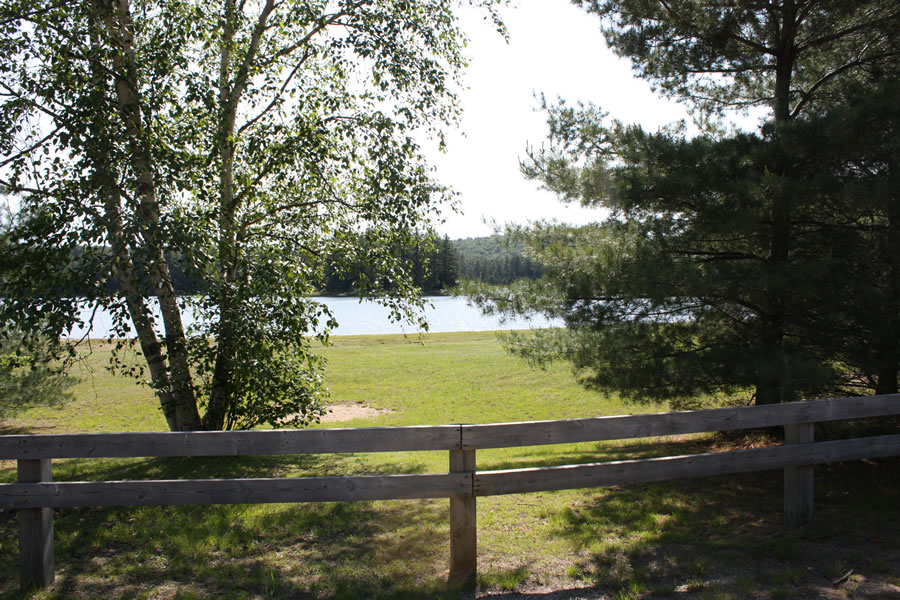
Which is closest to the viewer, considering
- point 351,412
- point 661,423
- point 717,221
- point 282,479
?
point 282,479

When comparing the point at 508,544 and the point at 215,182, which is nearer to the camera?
the point at 508,544

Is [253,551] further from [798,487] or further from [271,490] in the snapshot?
[798,487]

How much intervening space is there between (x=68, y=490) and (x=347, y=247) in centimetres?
533

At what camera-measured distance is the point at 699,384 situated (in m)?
7.39

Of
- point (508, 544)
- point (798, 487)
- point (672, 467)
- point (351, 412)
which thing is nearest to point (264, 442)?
point (508, 544)

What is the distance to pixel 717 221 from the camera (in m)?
6.77

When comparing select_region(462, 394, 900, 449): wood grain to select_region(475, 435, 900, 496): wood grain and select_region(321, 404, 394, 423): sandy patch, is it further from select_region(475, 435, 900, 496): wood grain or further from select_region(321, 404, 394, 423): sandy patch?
select_region(321, 404, 394, 423): sandy patch

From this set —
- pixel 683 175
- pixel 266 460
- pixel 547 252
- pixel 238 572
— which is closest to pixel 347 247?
pixel 547 252

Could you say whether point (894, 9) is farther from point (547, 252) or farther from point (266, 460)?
point (266, 460)

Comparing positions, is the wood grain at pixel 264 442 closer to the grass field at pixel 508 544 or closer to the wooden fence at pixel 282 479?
the wooden fence at pixel 282 479

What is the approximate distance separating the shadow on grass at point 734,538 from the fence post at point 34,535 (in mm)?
3478

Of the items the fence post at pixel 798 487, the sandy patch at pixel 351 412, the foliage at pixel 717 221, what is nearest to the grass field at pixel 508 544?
the fence post at pixel 798 487

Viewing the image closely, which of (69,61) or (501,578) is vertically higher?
(69,61)

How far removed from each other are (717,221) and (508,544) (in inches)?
161
